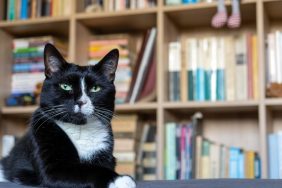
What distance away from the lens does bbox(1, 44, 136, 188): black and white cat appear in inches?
41.1

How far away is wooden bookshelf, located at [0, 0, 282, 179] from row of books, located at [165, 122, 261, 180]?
44 millimetres

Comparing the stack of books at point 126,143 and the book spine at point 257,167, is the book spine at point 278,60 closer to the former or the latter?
the book spine at point 257,167

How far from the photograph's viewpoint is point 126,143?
2.03 m

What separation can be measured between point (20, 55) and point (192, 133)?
87cm

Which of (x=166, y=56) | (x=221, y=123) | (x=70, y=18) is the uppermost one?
(x=70, y=18)

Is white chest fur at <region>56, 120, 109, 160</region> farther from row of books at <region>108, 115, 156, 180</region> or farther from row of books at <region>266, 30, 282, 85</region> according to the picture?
row of books at <region>266, 30, 282, 85</region>

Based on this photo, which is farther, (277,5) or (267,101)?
(277,5)

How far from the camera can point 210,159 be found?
196 cm

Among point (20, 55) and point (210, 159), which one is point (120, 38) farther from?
point (210, 159)

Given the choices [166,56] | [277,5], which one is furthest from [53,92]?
[277,5]

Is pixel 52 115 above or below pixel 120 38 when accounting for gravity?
below

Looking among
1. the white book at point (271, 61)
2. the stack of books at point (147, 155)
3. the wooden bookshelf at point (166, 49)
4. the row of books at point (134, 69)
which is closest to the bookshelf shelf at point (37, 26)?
the wooden bookshelf at point (166, 49)

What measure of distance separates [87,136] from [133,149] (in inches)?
33.2

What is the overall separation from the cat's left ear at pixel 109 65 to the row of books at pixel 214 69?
29.2 inches
